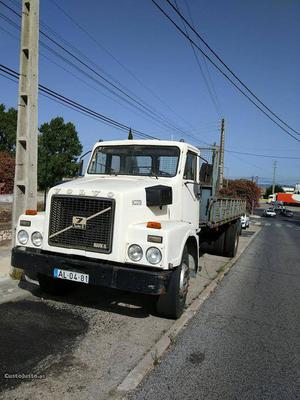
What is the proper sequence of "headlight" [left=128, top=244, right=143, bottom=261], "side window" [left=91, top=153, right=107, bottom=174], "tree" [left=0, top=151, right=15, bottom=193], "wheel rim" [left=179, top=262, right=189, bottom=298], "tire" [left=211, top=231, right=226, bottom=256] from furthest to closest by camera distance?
"tree" [left=0, top=151, right=15, bottom=193]
"tire" [left=211, top=231, right=226, bottom=256]
"side window" [left=91, top=153, right=107, bottom=174]
"wheel rim" [left=179, top=262, right=189, bottom=298]
"headlight" [left=128, top=244, right=143, bottom=261]

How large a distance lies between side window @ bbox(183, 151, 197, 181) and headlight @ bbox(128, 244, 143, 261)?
2151 millimetres

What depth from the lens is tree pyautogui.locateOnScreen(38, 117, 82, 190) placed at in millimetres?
46625

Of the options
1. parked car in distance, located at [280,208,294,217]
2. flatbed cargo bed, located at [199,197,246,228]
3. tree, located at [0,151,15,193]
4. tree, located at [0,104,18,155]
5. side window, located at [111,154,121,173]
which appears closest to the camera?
side window, located at [111,154,121,173]

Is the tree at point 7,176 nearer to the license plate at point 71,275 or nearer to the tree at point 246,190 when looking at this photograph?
the tree at point 246,190

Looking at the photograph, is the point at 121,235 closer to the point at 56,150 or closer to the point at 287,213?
the point at 56,150

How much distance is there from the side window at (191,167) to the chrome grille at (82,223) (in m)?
2.13

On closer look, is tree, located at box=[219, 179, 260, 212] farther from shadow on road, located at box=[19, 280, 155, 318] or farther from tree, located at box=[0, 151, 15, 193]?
shadow on road, located at box=[19, 280, 155, 318]

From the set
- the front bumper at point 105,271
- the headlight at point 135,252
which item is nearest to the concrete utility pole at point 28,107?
the front bumper at point 105,271

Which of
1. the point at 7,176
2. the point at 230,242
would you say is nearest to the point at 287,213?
the point at 7,176

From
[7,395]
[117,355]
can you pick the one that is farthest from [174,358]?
[7,395]

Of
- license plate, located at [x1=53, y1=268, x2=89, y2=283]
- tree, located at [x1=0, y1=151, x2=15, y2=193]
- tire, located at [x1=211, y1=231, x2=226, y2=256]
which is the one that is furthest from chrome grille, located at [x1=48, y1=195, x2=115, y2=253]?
tree, located at [x1=0, y1=151, x2=15, y2=193]

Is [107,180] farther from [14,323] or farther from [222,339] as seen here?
[222,339]

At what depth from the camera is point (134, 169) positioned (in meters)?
7.23

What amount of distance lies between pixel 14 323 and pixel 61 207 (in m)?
1.61
